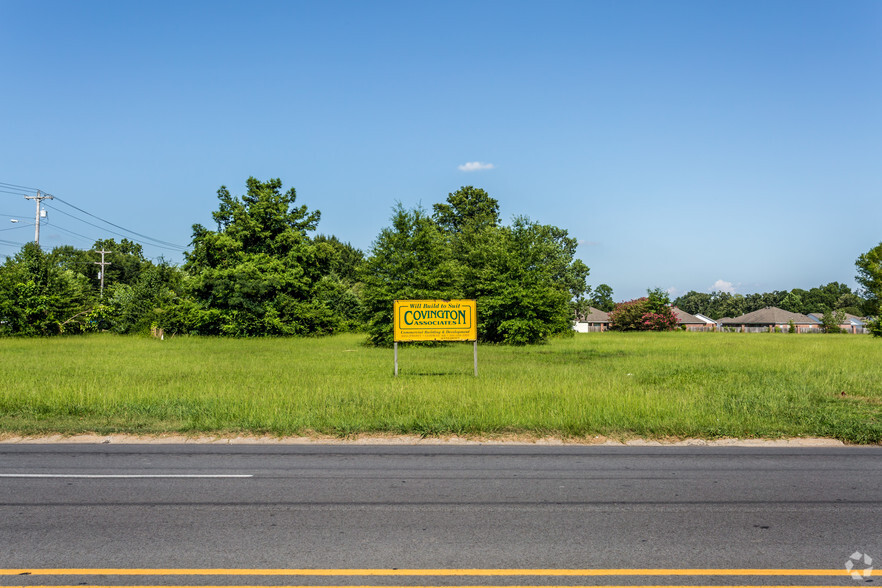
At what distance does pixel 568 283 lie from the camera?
88.9 m

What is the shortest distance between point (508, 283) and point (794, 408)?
3148cm

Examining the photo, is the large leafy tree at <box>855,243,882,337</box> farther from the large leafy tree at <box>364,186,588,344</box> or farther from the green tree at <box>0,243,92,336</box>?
the green tree at <box>0,243,92,336</box>

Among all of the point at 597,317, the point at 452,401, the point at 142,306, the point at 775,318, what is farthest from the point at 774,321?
the point at 452,401

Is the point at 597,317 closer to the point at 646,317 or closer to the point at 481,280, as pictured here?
the point at 646,317

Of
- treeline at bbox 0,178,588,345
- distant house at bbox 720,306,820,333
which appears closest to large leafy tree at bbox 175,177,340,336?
treeline at bbox 0,178,588,345

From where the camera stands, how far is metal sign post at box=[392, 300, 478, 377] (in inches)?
835

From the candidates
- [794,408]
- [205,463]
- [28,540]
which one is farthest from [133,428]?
[794,408]

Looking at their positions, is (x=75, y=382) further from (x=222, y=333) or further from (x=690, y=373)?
(x=222, y=333)

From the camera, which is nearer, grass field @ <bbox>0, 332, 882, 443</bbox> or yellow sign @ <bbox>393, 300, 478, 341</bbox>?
grass field @ <bbox>0, 332, 882, 443</bbox>

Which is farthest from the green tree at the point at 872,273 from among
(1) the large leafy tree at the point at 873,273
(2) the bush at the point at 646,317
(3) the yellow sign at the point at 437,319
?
(3) the yellow sign at the point at 437,319

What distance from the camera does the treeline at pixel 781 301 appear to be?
15812 centimetres

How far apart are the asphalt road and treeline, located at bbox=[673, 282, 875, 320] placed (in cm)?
16348
